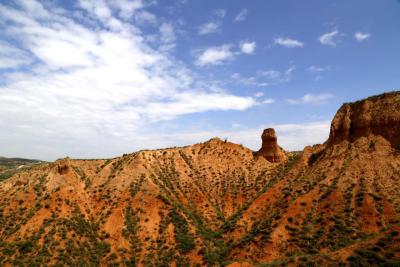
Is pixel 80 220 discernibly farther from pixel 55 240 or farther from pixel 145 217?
pixel 145 217

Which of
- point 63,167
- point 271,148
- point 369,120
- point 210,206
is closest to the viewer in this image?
point 369,120

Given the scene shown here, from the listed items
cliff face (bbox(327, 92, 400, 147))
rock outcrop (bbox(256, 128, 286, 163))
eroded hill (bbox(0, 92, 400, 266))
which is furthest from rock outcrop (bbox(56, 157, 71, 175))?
cliff face (bbox(327, 92, 400, 147))

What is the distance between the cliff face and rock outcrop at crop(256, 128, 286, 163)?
1527cm

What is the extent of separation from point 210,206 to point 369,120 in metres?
36.9

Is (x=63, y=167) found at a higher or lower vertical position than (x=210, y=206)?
higher

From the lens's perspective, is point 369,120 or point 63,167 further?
point 63,167

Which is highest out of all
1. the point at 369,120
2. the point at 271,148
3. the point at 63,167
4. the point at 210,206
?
the point at 369,120

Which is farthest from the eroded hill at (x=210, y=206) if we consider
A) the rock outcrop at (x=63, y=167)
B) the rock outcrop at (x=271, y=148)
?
the rock outcrop at (x=271, y=148)

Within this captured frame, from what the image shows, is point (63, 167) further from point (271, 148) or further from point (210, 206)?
point (271, 148)

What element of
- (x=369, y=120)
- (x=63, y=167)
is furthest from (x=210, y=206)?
(x=369, y=120)

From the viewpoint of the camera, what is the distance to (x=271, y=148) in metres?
81.9

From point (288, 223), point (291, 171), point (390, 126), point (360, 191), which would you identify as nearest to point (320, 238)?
point (288, 223)

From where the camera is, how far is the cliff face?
5844cm

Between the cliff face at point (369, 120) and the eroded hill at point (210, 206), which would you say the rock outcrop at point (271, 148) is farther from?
the cliff face at point (369, 120)
